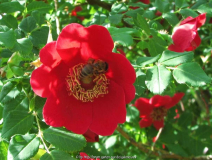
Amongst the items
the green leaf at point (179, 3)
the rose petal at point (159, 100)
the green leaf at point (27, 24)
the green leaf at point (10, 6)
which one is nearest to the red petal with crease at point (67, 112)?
the green leaf at point (27, 24)

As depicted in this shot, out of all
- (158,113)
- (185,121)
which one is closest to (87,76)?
(158,113)

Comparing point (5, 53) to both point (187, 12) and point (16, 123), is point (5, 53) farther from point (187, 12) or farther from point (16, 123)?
point (187, 12)

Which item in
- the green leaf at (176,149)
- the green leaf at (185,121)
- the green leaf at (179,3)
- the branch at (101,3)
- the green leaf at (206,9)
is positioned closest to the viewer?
the green leaf at (206,9)

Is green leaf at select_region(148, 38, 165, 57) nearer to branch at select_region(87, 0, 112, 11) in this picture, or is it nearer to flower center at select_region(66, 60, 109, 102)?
flower center at select_region(66, 60, 109, 102)

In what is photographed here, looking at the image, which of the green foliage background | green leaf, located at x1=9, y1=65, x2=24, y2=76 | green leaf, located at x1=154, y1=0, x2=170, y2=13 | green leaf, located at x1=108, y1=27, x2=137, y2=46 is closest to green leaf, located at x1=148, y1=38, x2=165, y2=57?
the green foliage background

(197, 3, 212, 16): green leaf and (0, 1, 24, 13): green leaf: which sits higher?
(0, 1, 24, 13): green leaf

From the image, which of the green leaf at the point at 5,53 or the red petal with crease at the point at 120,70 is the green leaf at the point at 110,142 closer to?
the red petal with crease at the point at 120,70
